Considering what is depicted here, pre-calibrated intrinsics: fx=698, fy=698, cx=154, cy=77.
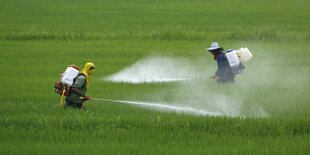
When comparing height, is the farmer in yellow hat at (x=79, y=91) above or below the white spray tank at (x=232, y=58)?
below

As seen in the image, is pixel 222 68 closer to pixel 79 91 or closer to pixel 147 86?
pixel 147 86

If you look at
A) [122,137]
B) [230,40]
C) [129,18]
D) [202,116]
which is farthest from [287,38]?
[122,137]

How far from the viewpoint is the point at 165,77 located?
14391mm

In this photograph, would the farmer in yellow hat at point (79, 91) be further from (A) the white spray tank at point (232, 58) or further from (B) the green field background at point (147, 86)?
(A) the white spray tank at point (232, 58)

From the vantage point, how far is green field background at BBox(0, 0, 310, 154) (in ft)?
27.8

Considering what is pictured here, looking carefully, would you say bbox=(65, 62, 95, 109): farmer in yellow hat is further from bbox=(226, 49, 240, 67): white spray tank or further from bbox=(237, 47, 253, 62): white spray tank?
bbox=(237, 47, 253, 62): white spray tank

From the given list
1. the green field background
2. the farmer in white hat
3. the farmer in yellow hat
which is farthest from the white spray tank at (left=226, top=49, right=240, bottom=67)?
the farmer in yellow hat

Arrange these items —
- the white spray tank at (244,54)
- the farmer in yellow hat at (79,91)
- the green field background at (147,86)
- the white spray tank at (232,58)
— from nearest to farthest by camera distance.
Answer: the green field background at (147,86), the farmer in yellow hat at (79,91), the white spray tank at (232,58), the white spray tank at (244,54)

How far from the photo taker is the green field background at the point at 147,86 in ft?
27.8

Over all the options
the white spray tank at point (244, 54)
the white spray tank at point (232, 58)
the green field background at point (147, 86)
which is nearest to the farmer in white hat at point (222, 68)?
the white spray tank at point (232, 58)

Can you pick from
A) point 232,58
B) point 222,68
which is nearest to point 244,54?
point 232,58

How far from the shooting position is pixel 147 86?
1281cm

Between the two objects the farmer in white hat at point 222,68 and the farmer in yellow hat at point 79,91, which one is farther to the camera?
the farmer in white hat at point 222,68

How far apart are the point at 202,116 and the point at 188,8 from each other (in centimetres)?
2526
